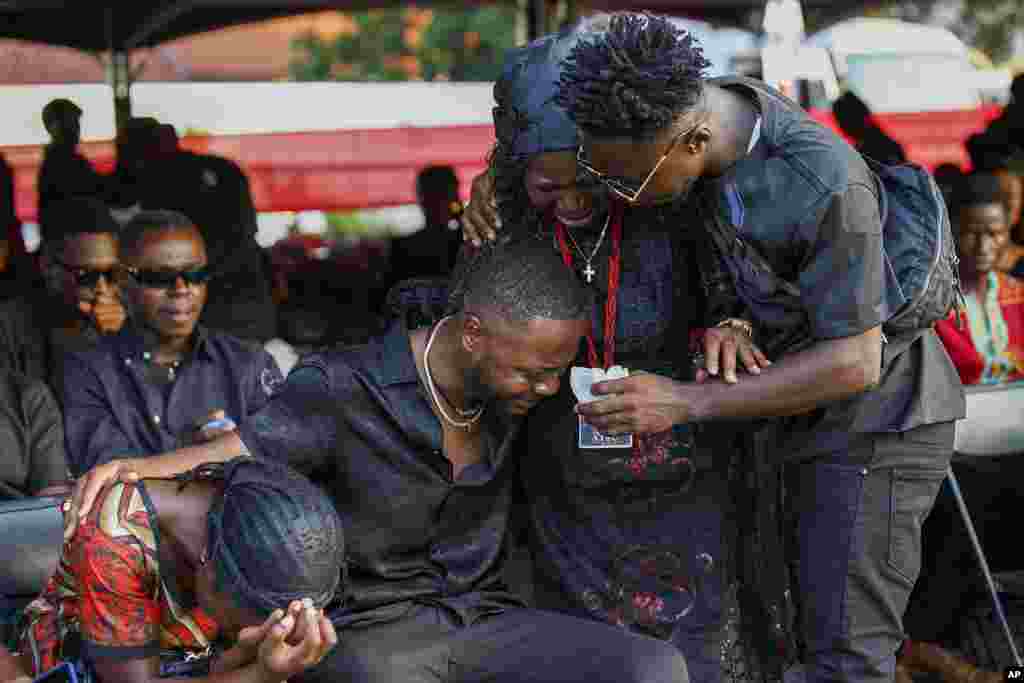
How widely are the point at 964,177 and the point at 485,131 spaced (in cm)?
458

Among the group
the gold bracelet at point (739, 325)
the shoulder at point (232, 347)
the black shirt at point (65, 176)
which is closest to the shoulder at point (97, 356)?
the shoulder at point (232, 347)

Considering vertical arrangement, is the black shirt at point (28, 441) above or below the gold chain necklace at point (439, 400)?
below

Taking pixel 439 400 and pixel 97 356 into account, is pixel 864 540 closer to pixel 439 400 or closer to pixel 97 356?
pixel 439 400

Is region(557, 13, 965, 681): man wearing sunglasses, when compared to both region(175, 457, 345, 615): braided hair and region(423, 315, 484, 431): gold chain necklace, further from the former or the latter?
region(175, 457, 345, 615): braided hair

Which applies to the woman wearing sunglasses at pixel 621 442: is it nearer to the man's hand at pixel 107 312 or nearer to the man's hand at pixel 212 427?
the man's hand at pixel 212 427

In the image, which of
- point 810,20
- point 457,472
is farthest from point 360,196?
point 457,472

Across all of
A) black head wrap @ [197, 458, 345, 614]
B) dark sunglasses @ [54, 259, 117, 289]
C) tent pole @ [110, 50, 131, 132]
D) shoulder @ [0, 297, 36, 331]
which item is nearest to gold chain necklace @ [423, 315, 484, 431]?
black head wrap @ [197, 458, 345, 614]

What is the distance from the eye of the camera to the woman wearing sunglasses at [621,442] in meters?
2.74

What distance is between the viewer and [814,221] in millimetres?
2529

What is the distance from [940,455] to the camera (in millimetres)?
2912

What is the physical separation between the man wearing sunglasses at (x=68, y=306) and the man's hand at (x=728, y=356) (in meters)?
2.69

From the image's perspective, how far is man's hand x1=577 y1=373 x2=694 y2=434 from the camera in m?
2.59

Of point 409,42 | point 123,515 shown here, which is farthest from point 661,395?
point 409,42

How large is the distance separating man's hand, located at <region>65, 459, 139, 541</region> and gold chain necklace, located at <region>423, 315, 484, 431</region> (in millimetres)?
644
